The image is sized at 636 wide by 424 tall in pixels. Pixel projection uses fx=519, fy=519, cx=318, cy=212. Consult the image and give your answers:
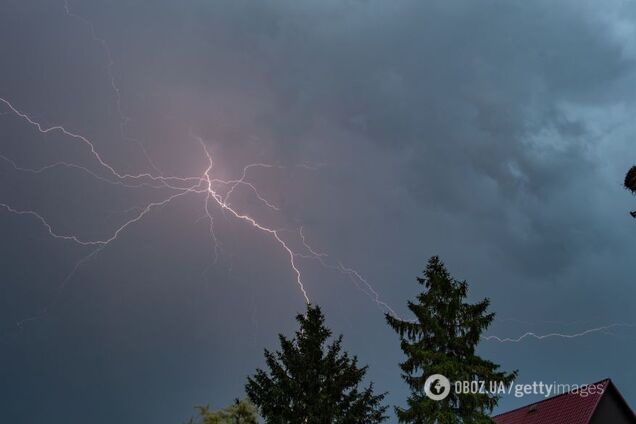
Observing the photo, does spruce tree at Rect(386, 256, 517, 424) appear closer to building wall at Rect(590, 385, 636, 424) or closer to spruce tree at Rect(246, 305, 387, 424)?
spruce tree at Rect(246, 305, 387, 424)

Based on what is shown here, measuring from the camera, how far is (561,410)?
2331 centimetres

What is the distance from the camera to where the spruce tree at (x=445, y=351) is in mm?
15344

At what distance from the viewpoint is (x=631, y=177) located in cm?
1964

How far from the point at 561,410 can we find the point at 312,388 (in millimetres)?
12665

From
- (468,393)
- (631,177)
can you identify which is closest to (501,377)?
(468,393)

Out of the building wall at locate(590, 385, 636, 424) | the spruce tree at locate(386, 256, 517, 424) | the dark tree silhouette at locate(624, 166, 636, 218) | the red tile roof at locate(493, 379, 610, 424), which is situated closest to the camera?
the spruce tree at locate(386, 256, 517, 424)

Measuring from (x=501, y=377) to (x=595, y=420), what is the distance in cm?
1013

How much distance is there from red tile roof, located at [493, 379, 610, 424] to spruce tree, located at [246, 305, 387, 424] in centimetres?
883

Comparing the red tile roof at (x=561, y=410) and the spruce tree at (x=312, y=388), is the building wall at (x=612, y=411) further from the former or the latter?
the spruce tree at (x=312, y=388)

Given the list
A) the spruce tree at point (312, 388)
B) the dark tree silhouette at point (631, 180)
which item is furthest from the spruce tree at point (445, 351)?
the dark tree silhouette at point (631, 180)

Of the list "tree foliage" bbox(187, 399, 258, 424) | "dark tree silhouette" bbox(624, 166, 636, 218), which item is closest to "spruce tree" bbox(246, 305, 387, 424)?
"tree foliage" bbox(187, 399, 258, 424)

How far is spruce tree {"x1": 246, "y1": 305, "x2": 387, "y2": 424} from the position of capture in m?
17.4

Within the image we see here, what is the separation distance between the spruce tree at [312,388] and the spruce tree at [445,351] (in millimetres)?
2759

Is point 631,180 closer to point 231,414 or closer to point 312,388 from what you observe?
point 312,388
